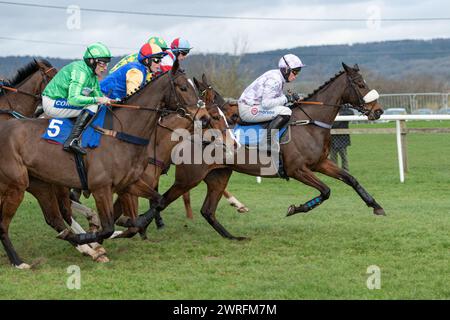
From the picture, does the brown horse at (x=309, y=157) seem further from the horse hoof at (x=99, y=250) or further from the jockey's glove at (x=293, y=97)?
the horse hoof at (x=99, y=250)

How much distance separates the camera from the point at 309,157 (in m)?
8.48

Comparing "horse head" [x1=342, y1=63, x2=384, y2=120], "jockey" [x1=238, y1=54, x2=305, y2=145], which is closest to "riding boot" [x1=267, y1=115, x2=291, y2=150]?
"jockey" [x1=238, y1=54, x2=305, y2=145]

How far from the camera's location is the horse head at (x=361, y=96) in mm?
8695

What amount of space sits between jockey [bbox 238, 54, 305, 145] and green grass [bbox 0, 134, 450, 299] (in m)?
1.29

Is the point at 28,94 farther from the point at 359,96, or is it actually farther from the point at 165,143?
the point at 359,96

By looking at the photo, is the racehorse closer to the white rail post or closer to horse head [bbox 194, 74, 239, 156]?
horse head [bbox 194, 74, 239, 156]

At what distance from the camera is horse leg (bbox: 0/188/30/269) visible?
6.73m

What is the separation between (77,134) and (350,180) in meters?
3.29

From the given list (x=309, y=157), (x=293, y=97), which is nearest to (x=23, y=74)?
(x=293, y=97)

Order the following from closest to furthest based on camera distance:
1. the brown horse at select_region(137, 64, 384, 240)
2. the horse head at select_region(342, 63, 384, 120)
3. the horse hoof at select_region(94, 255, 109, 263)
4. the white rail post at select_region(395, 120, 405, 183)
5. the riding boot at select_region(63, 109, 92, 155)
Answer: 1. the riding boot at select_region(63, 109, 92, 155)
2. the horse hoof at select_region(94, 255, 109, 263)
3. the brown horse at select_region(137, 64, 384, 240)
4. the horse head at select_region(342, 63, 384, 120)
5. the white rail post at select_region(395, 120, 405, 183)

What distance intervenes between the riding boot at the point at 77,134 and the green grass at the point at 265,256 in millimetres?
1060

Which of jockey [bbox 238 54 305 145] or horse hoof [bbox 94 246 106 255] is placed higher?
jockey [bbox 238 54 305 145]

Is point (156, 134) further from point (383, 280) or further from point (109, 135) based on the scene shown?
point (383, 280)
